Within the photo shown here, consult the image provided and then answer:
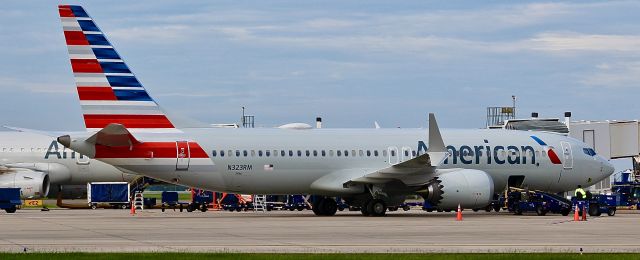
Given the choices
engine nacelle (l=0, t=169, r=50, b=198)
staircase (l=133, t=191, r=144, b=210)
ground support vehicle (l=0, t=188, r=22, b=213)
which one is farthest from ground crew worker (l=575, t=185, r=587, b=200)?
engine nacelle (l=0, t=169, r=50, b=198)

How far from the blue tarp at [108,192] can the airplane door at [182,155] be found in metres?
19.5

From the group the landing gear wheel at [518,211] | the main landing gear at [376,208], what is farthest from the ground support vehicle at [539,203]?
the main landing gear at [376,208]

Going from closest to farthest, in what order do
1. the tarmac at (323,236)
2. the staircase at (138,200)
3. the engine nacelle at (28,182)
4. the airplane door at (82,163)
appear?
the tarmac at (323,236) < the engine nacelle at (28,182) < the staircase at (138,200) < the airplane door at (82,163)

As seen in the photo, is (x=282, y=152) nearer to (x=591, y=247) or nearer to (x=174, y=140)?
(x=174, y=140)

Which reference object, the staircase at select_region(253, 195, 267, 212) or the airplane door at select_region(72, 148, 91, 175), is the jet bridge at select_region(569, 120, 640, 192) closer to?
the staircase at select_region(253, 195, 267, 212)

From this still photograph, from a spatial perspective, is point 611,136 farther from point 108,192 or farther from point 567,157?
point 108,192

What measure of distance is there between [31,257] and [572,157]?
101ft

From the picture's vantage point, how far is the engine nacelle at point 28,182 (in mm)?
56969

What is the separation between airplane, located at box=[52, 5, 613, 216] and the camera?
41469 mm

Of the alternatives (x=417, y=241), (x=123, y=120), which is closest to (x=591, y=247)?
(x=417, y=241)

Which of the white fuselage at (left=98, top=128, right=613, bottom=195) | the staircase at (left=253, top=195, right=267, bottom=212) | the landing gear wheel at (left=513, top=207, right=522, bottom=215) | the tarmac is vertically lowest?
the tarmac

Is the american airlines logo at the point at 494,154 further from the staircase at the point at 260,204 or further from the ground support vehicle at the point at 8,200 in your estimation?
the ground support vehicle at the point at 8,200

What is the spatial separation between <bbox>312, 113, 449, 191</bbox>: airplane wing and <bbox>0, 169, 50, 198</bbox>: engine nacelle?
1804 cm

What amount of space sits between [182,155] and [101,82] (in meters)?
3.83
